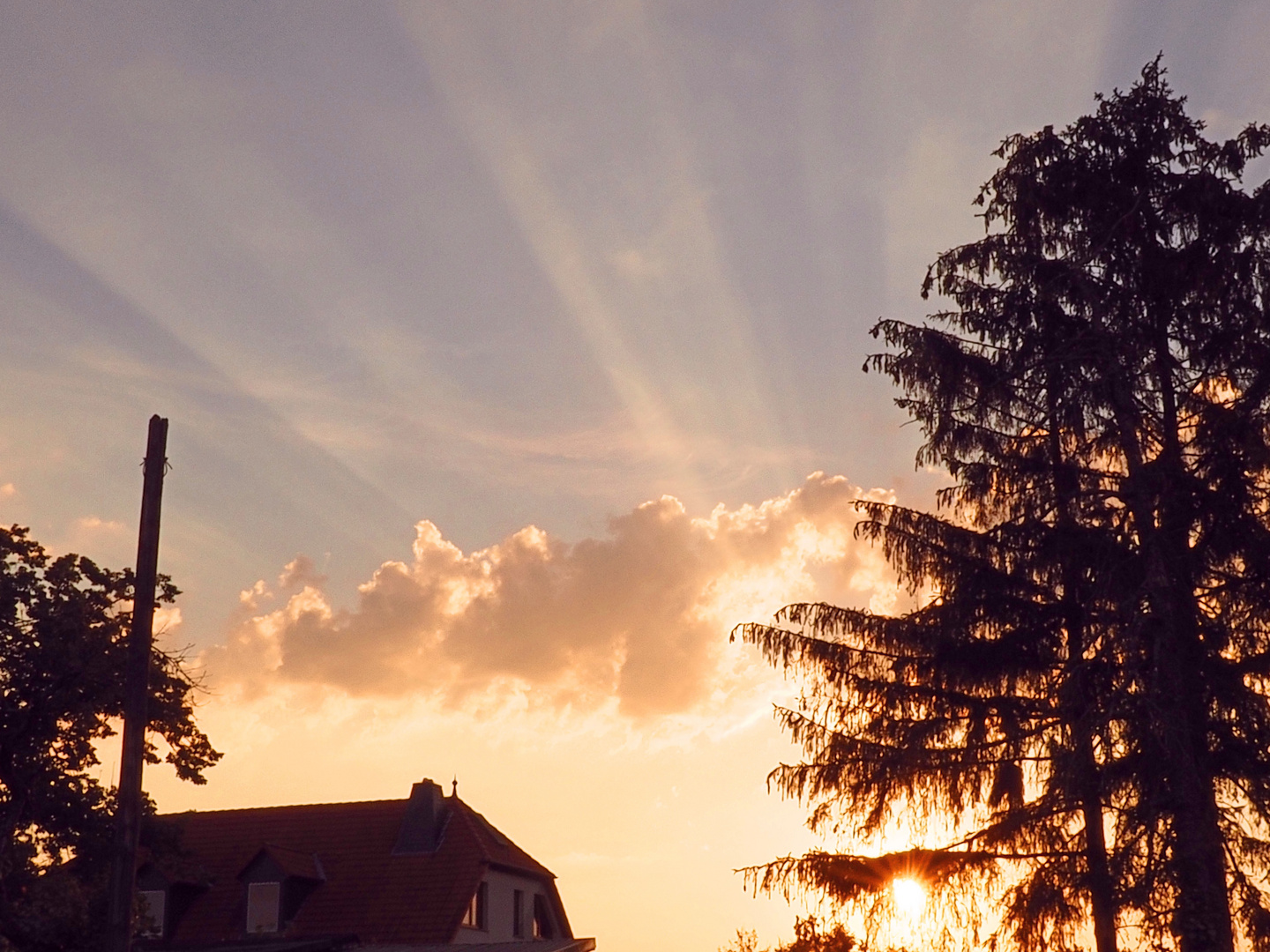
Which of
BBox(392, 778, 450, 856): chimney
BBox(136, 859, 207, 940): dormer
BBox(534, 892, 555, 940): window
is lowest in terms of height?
BBox(534, 892, 555, 940): window

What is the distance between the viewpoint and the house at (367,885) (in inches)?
1553

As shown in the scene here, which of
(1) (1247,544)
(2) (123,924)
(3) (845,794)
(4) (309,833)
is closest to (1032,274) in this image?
(1) (1247,544)

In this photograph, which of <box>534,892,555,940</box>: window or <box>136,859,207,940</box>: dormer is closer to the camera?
<box>136,859,207,940</box>: dormer

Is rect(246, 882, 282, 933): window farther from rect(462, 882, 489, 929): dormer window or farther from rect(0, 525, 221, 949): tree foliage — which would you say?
rect(0, 525, 221, 949): tree foliage

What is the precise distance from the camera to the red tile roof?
39719mm

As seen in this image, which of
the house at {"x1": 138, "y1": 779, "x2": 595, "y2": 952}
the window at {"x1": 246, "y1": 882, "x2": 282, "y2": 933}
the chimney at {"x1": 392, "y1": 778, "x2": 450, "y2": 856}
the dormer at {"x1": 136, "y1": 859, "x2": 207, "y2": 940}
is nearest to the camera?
the house at {"x1": 138, "y1": 779, "x2": 595, "y2": 952}

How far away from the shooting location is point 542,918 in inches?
1750

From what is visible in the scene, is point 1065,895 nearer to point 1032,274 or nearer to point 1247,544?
point 1247,544

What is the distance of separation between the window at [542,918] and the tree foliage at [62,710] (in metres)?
17.9

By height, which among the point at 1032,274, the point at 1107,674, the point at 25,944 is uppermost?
the point at 1032,274

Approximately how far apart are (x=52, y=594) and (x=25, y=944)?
735 cm

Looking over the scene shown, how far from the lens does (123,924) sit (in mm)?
13969

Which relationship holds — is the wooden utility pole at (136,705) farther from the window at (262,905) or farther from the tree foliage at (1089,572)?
the window at (262,905)

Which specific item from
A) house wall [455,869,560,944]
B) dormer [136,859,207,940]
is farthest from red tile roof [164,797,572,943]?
house wall [455,869,560,944]
